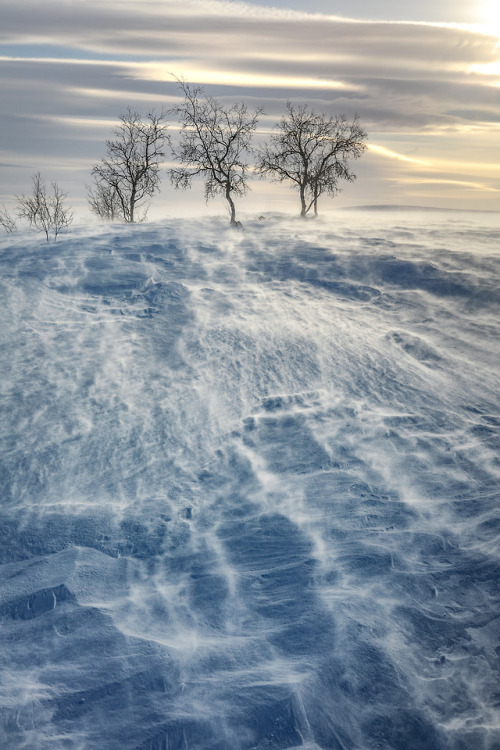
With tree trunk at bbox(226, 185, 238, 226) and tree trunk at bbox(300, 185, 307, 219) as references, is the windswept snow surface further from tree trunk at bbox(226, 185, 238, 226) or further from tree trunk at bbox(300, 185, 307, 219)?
tree trunk at bbox(300, 185, 307, 219)

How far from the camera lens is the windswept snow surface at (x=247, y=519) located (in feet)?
12.7

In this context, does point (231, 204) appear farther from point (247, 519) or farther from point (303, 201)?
point (247, 519)

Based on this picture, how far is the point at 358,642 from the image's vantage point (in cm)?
421

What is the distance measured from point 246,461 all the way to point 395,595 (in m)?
2.11

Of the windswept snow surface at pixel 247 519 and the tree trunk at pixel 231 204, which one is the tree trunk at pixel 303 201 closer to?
the tree trunk at pixel 231 204

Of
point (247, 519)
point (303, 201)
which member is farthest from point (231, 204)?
point (247, 519)

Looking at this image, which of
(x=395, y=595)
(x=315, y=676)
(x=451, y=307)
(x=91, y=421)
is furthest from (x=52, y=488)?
(x=451, y=307)

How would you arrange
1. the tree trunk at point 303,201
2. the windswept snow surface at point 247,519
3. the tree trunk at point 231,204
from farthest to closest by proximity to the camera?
the tree trunk at point 303,201 < the tree trunk at point 231,204 < the windswept snow surface at point 247,519

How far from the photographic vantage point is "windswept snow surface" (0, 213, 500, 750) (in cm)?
386

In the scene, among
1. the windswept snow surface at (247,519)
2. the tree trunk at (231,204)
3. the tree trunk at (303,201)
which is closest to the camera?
the windswept snow surface at (247,519)

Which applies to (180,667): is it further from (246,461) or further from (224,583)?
(246,461)

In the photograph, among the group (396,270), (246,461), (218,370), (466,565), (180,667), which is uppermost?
(396,270)

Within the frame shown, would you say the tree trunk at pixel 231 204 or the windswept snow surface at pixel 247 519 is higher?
the tree trunk at pixel 231 204

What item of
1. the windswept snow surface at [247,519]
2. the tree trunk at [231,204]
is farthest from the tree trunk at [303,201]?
the windswept snow surface at [247,519]
